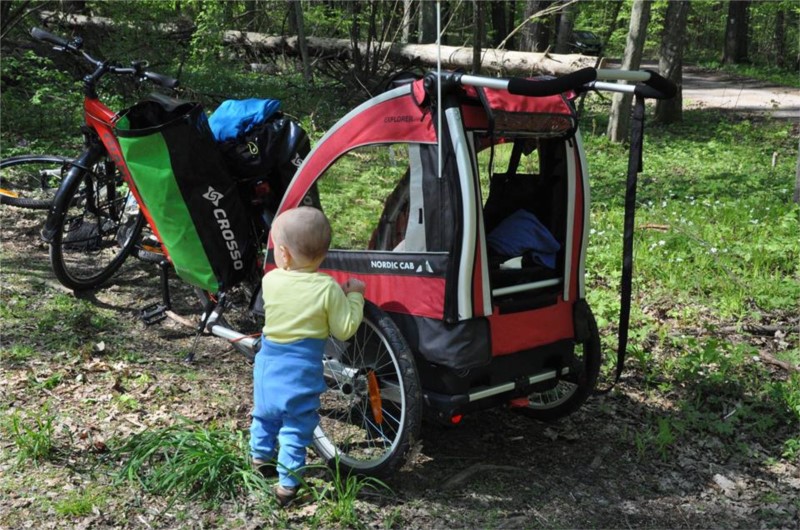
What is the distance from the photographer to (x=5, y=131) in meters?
9.08

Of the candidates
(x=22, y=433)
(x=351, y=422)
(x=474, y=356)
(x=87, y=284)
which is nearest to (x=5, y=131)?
(x=87, y=284)

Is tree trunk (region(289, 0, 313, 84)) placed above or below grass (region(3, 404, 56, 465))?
above

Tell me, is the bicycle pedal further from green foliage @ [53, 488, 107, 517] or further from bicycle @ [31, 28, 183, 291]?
green foliage @ [53, 488, 107, 517]

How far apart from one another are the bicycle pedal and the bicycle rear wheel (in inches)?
43.1

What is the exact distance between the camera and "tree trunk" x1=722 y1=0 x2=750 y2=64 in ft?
96.9

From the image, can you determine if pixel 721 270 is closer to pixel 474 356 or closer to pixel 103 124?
pixel 474 356

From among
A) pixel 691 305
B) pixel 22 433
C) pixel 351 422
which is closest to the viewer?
pixel 22 433

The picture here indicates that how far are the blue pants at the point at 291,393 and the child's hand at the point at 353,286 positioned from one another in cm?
25

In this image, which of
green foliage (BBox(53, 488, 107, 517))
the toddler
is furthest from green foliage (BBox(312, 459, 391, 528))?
green foliage (BBox(53, 488, 107, 517))

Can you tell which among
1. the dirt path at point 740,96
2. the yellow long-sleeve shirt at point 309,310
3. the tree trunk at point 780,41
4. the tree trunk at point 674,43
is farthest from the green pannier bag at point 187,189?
the tree trunk at point 780,41

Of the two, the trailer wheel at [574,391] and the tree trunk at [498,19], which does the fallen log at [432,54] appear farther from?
the tree trunk at [498,19]

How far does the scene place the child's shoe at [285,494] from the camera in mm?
3172

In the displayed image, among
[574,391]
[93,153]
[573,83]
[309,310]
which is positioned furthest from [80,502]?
[93,153]

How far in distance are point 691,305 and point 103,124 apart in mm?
4217
